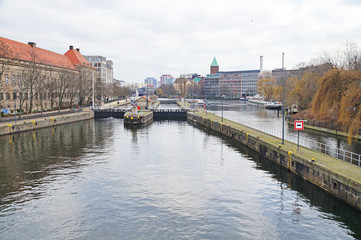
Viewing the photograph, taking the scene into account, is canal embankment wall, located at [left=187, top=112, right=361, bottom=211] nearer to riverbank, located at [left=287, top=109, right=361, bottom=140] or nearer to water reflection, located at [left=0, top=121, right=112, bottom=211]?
riverbank, located at [left=287, top=109, right=361, bottom=140]

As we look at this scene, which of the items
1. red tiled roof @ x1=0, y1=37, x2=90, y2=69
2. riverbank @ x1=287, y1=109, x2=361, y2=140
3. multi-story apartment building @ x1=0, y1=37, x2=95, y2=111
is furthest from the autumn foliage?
red tiled roof @ x1=0, y1=37, x2=90, y2=69

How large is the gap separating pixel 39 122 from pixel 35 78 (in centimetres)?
1442

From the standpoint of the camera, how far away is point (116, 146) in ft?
158

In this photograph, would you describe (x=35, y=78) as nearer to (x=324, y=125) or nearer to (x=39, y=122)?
(x=39, y=122)

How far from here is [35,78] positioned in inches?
2931

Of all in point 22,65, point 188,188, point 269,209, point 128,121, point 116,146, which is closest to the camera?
point 269,209

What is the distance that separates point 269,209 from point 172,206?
7.12m

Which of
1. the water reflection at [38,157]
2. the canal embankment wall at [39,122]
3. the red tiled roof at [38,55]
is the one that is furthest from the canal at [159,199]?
the red tiled roof at [38,55]

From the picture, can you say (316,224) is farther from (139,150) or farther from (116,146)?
(116,146)

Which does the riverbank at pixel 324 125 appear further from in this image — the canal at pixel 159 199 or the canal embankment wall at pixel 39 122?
the canal embankment wall at pixel 39 122

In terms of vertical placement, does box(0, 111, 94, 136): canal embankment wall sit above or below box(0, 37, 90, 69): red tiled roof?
below

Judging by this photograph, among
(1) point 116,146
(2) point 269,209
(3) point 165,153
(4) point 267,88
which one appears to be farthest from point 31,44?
(4) point 267,88

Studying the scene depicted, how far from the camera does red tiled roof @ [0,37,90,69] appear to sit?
284 feet

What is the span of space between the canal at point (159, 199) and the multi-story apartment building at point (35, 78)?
35871 millimetres
